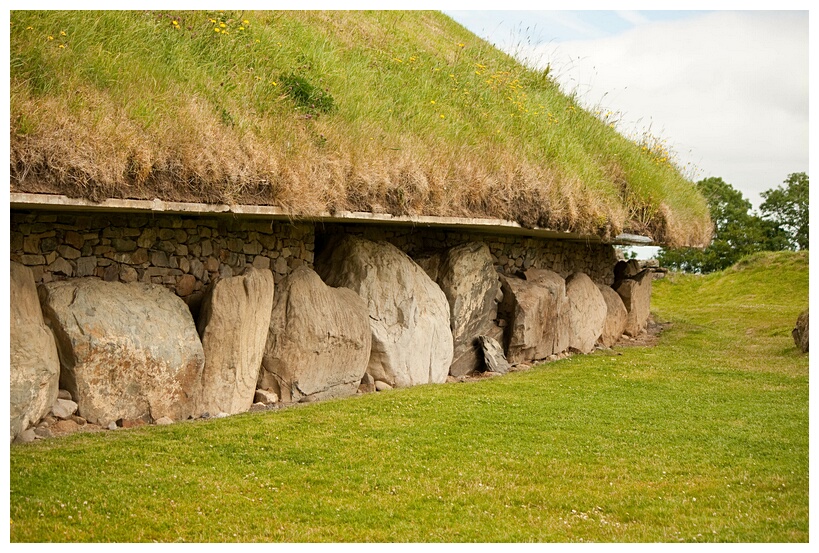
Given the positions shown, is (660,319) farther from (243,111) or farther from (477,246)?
(243,111)

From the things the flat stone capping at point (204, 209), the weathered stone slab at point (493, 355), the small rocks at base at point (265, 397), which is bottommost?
the small rocks at base at point (265, 397)

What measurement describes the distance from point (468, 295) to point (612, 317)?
5041 millimetres

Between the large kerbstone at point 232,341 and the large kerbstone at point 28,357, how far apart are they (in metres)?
1.73

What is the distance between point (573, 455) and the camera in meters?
8.20

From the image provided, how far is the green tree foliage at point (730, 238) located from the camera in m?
44.0

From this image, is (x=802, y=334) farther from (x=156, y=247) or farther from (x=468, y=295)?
(x=156, y=247)

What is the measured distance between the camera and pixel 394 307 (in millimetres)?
11961

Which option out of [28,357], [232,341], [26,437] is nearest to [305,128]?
[232,341]

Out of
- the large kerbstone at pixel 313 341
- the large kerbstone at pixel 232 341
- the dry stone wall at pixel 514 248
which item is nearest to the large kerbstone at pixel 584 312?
the dry stone wall at pixel 514 248

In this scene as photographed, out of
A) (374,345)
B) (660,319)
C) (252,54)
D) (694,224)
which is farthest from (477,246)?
(660,319)

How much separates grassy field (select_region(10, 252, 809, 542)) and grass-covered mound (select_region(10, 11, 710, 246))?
2.40m

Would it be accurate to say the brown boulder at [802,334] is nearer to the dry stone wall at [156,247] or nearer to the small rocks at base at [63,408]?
the dry stone wall at [156,247]

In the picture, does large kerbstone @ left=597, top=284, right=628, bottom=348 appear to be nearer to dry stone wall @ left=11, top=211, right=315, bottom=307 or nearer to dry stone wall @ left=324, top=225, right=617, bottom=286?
dry stone wall @ left=324, top=225, right=617, bottom=286

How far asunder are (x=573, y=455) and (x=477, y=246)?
6.16m
